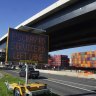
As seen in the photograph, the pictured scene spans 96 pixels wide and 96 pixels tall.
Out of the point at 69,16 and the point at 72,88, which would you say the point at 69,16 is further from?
the point at 72,88

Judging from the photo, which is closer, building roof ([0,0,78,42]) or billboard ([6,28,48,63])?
billboard ([6,28,48,63])

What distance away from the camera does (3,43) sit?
75.6 metres

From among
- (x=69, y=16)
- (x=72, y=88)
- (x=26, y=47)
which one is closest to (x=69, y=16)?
(x=69, y=16)

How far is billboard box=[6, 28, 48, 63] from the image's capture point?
1731 centimetres

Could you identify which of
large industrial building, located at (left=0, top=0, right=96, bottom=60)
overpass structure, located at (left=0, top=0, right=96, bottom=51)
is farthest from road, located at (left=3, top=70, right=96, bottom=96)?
overpass structure, located at (left=0, top=0, right=96, bottom=51)

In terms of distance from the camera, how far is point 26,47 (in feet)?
60.1

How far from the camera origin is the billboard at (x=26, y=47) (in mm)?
17312

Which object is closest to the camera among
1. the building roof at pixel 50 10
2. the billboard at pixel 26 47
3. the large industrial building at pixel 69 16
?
the billboard at pixel 26 47

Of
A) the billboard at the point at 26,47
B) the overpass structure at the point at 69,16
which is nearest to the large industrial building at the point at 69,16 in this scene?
the overpass structure at the point at 69,16

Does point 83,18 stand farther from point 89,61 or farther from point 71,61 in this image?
point 71,61

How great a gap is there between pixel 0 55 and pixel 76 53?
35.5m

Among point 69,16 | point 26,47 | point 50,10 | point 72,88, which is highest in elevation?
point 50,10

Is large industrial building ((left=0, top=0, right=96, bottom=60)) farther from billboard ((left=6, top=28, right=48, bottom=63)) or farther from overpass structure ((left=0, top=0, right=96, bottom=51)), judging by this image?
billboard ((left=6, top=28, right=48, bottom=63))

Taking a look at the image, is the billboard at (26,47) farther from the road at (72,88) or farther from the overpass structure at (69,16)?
the overpass structure at (69,16)
